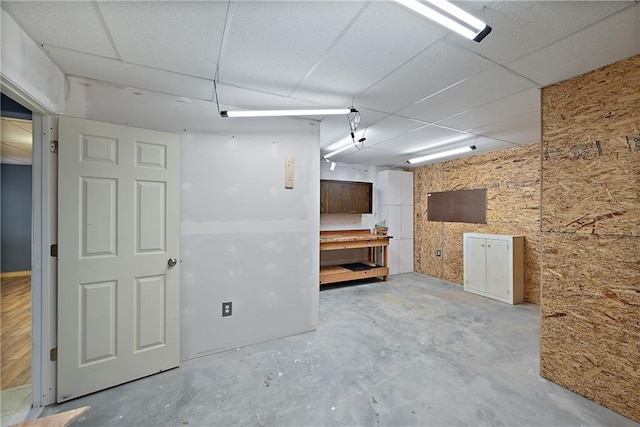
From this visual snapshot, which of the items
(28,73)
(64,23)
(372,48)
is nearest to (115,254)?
(28,73)

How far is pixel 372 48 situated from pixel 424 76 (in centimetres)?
60

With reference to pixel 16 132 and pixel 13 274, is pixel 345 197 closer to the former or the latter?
pixel 16 132

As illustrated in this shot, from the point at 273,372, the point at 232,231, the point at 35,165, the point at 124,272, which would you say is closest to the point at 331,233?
the point at 232,231

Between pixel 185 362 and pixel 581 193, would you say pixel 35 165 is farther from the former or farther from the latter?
pixel 581 193

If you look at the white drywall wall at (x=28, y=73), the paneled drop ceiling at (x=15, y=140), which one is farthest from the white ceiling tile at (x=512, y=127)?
the paneled drop ceiling at (x=15, y=140)

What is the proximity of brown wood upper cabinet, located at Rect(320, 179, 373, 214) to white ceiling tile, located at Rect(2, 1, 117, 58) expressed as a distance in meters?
A: 3.88

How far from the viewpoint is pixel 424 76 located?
2.03 meters

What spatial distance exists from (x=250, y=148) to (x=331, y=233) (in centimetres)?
305

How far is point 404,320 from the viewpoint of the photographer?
130 inches

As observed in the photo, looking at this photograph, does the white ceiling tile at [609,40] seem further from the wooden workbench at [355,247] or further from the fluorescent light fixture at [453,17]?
the wooden workbench at [355,247]

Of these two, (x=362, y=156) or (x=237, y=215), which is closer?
(x=237, y=215)

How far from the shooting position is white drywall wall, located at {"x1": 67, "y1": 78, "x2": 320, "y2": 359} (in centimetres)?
233

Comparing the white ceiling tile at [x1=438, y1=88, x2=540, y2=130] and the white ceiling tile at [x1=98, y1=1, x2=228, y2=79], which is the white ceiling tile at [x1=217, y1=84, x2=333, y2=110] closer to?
the white ceiling tile at [x1=98, y1=1, x2=228, y2=79]

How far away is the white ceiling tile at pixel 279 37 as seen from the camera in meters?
1.35
